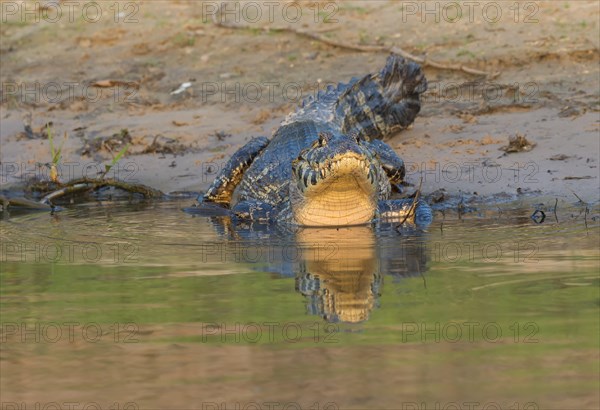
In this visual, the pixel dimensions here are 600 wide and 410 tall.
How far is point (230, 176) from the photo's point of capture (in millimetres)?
Answer: 10688

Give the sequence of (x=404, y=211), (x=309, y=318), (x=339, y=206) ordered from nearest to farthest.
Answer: (x=309, y=318) < (x=339, y=206) < (x=404, y=211)

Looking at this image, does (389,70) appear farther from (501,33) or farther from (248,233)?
(248,233)

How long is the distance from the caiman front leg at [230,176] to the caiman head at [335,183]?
1.57m

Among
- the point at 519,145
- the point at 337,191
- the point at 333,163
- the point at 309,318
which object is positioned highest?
the point at 309,318

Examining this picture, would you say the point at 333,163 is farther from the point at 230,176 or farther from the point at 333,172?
the point at 230,176

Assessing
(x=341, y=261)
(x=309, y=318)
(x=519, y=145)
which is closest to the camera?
(x=309, y=318)

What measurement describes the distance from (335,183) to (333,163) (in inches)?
15.6

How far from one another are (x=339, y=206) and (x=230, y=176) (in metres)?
2.05

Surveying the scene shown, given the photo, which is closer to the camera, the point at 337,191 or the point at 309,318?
the point at 309,318

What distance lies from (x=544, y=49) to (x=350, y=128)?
253cm

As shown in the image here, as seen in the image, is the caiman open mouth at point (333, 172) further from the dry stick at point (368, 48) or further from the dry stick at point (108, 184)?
the dry stick at point (368, 48)

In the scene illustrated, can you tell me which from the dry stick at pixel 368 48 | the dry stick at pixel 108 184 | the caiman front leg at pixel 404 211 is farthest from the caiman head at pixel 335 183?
the dry stick at pixel 368 48

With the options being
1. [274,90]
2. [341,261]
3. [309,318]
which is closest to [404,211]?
[341,261]

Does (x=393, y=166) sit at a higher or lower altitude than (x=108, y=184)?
higher
